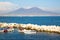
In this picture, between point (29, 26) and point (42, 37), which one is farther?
point (29, 26)

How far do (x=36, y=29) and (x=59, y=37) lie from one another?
2.58 meters

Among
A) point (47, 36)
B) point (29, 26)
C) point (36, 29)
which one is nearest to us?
point (47, 36)

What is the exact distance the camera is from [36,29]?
12.8m

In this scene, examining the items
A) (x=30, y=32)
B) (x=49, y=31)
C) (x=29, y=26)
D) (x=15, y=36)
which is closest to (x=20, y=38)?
(x=15, y=36)

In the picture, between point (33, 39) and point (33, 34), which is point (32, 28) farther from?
A: point (33, 39)

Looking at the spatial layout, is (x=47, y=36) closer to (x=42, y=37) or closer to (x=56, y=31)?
(x=42, y=37)

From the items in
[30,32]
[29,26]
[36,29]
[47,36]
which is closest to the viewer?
[47,36]

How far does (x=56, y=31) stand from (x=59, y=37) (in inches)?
53.1

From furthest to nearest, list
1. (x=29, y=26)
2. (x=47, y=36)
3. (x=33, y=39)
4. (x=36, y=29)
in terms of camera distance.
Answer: (x=29, y=26) → (x=36, y=29) → (x=47, y=36) → (x=33, y=39)

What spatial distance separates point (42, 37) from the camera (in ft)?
34.6

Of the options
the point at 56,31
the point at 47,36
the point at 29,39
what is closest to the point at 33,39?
the point at 29,39

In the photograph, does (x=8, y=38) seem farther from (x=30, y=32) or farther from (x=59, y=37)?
(x=59, y=37)

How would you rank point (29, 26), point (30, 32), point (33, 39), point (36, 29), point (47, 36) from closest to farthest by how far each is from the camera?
point (33, 39) < point (47, 36) < point (30, 32) < point (36, 29) < point (29, 26)

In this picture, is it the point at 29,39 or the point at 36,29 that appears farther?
the point at 36,29
